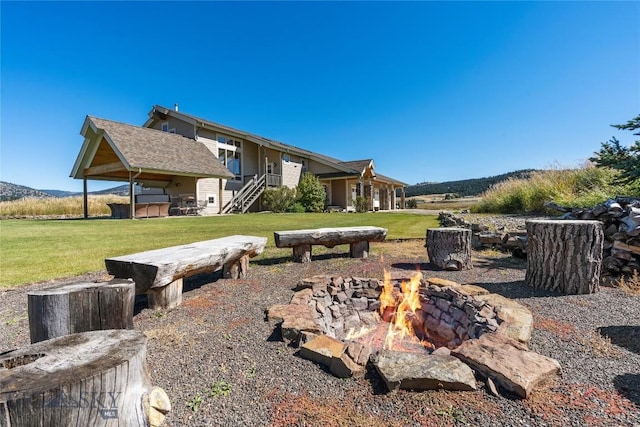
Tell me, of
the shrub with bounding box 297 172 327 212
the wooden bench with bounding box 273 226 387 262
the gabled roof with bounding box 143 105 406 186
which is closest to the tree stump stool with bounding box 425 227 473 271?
the wooden bench with bounding box 273 226 387 262

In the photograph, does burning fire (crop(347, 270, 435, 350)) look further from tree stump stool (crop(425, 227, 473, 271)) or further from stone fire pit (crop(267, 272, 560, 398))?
tree stump stool (crop(425, 227, 473, 271))

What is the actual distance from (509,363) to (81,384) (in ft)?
8.02

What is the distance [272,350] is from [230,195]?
20853 mm

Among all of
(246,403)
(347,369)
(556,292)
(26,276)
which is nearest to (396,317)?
(347,369)

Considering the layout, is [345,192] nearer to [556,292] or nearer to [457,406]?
[556,292]

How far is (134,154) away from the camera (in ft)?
50.8

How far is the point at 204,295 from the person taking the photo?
408 cm

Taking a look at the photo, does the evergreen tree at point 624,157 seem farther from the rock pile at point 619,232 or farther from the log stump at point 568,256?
the log stump at point 568,256

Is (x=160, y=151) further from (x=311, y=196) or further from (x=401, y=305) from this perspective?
(x=401, y=305)

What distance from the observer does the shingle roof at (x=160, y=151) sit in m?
15.5

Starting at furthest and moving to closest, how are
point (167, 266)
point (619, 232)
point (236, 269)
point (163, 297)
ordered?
point (236, 269)
point (619, 232)
point (163, 297)
point (167, 266)

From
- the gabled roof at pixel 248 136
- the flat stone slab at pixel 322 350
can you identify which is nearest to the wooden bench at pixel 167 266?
the flat stone slab at pixel 322 350

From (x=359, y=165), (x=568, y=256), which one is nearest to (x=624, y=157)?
(x=568, y=256)

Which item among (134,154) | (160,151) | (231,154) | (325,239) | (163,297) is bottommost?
(163,297)
